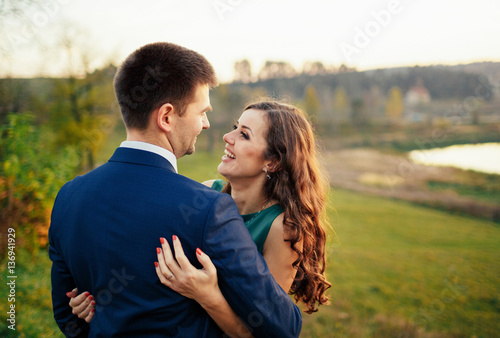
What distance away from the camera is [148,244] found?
1423 mm

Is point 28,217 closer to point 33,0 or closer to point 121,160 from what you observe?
point 33,0

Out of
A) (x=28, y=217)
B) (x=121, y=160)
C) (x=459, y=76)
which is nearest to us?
(x=121, y=160)

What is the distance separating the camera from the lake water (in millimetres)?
21344

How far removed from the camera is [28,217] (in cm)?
503

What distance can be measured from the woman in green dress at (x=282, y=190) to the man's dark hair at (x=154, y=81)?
36.5 inches

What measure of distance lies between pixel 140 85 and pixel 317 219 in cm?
160

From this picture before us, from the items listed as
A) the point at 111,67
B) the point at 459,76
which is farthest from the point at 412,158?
the point at 111,67

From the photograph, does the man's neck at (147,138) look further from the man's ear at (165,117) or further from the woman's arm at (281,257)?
the woman's arm at (281,257)

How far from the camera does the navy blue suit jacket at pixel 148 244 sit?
4.63 feet

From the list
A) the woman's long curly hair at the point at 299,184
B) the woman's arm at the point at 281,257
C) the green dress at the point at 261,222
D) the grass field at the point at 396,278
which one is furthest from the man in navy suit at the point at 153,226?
the grass field at the point at 396,278

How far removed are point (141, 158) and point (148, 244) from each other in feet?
1.27

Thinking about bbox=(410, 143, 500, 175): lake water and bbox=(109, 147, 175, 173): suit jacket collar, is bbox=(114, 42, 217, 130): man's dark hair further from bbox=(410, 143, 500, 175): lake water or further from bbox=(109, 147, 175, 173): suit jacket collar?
bbox=(410, 143, 500, 175): lake water

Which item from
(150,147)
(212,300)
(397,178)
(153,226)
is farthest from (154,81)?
(397,178)

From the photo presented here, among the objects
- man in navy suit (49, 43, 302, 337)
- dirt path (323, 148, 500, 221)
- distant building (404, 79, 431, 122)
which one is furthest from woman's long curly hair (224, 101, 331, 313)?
distant building (404, 79, 431, 122)
